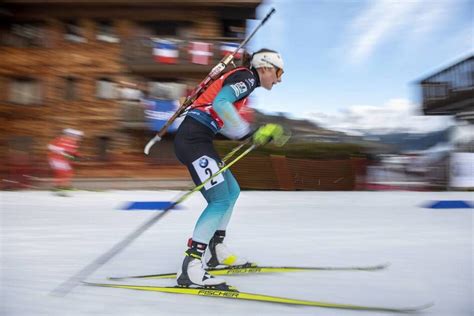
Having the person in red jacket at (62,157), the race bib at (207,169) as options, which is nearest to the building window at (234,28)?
the person in red jacket at (62,157)

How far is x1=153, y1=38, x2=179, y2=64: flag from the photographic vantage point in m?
15.2

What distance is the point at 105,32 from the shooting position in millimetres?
16562

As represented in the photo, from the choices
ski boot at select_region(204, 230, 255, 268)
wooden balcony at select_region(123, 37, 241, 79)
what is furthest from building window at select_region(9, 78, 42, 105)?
ski boot at select_region(204, 230, 255, 268)

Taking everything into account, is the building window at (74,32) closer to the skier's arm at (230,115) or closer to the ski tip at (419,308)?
the skier's arm at (230,115)

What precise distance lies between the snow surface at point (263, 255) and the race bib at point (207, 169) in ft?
2.20

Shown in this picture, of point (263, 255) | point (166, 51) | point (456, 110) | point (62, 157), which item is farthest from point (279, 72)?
point (166, 51)

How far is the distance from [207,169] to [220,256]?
2.30ft

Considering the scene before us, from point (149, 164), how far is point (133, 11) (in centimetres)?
656

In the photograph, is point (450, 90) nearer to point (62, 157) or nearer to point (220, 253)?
point (62, 157)

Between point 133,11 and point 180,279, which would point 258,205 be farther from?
point 133,11

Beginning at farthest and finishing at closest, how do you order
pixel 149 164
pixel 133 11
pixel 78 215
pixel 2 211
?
pixel 133 11
pixel 149 164
pixel 2 211
pixel 78 215

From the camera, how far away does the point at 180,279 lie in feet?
8.65

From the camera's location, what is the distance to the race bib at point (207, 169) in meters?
2.68

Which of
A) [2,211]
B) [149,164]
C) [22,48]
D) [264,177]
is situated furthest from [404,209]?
[22,48]
